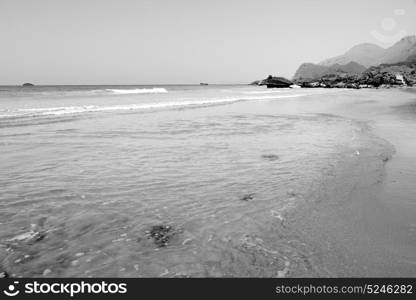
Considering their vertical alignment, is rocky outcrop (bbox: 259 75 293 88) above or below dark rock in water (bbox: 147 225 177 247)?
above

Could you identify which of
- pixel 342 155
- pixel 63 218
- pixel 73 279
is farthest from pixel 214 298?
pixel 342 155

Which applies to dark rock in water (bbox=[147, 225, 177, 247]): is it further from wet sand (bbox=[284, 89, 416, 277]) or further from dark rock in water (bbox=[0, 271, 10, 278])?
wet sand (bbox=[284, 89, 416, 277])

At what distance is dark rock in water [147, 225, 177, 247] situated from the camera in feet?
14.1

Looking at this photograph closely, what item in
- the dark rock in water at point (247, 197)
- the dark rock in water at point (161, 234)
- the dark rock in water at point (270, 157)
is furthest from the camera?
the dark rock in water at point (270, 157)

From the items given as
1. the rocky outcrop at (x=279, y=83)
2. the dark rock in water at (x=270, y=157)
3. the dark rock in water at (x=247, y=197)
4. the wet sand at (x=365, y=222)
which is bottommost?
the wet sand at (x=365, y=222)

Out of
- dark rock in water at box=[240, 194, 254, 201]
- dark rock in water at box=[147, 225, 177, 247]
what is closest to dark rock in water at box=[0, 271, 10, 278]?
dark rock in water at box=[147, 225, 177, 247]

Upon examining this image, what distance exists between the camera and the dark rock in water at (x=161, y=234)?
430 centimetres

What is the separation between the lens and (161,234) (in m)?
4.53

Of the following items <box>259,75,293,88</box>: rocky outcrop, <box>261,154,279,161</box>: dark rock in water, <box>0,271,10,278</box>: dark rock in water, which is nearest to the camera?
<box>0,271,10,278</box>: dark rock in water

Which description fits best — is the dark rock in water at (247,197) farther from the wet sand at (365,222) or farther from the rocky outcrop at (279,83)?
the rocky outcrop at (279,83)

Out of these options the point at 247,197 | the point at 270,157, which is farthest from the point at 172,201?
the point at 270,157

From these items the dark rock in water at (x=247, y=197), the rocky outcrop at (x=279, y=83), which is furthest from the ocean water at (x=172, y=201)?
the rocky outcrop at (x=279, y=83)

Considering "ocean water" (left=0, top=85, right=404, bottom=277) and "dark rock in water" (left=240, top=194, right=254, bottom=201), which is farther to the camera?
"dark rock in water" (left=240, top=194, right=254, bottom=201)

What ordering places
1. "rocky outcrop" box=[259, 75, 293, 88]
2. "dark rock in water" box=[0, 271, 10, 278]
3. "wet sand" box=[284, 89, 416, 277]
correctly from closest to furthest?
1. "dark rock in water" box=[0, 271, 10, 278]
2. "wet sand" box=[284, 89, 416, 277]
3. "rocky outcrop" box=[259, 75, 293, 88]
